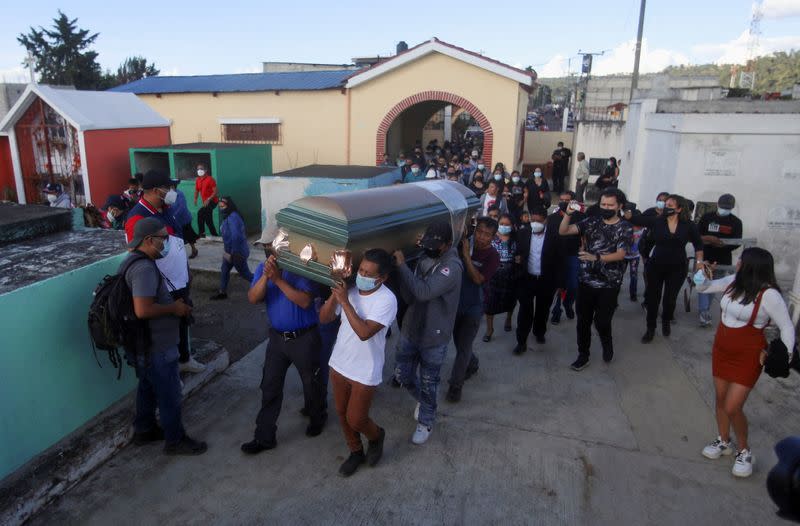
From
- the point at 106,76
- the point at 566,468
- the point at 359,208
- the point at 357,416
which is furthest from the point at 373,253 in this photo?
the point at 106,76

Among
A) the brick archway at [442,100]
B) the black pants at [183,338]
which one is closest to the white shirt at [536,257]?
the black pants at [183,338]

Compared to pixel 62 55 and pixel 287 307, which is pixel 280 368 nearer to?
pixel 287 307

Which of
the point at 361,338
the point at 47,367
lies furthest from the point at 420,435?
the point at 47,367

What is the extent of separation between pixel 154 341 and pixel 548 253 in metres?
3.52

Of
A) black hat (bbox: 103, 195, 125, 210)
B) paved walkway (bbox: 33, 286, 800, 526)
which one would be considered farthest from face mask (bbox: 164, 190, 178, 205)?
paved walkway (bbox: 33, 286, 800, 526)

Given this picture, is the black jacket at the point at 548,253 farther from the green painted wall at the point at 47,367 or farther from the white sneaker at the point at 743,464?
the green painted wall at the point at 47,367

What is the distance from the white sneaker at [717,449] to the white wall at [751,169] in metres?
5.35

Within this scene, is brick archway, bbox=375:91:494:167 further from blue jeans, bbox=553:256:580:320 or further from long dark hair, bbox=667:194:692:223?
long dark hair, bbox=667:194:692:223

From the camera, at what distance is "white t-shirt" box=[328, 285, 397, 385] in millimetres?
3141

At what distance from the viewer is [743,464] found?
3568mm

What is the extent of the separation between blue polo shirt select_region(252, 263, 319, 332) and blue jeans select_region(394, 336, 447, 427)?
783 mm

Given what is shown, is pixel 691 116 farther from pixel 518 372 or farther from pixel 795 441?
pixel 795 441

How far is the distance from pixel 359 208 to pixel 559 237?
2.63 metres

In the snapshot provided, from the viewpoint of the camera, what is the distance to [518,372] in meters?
5.04
